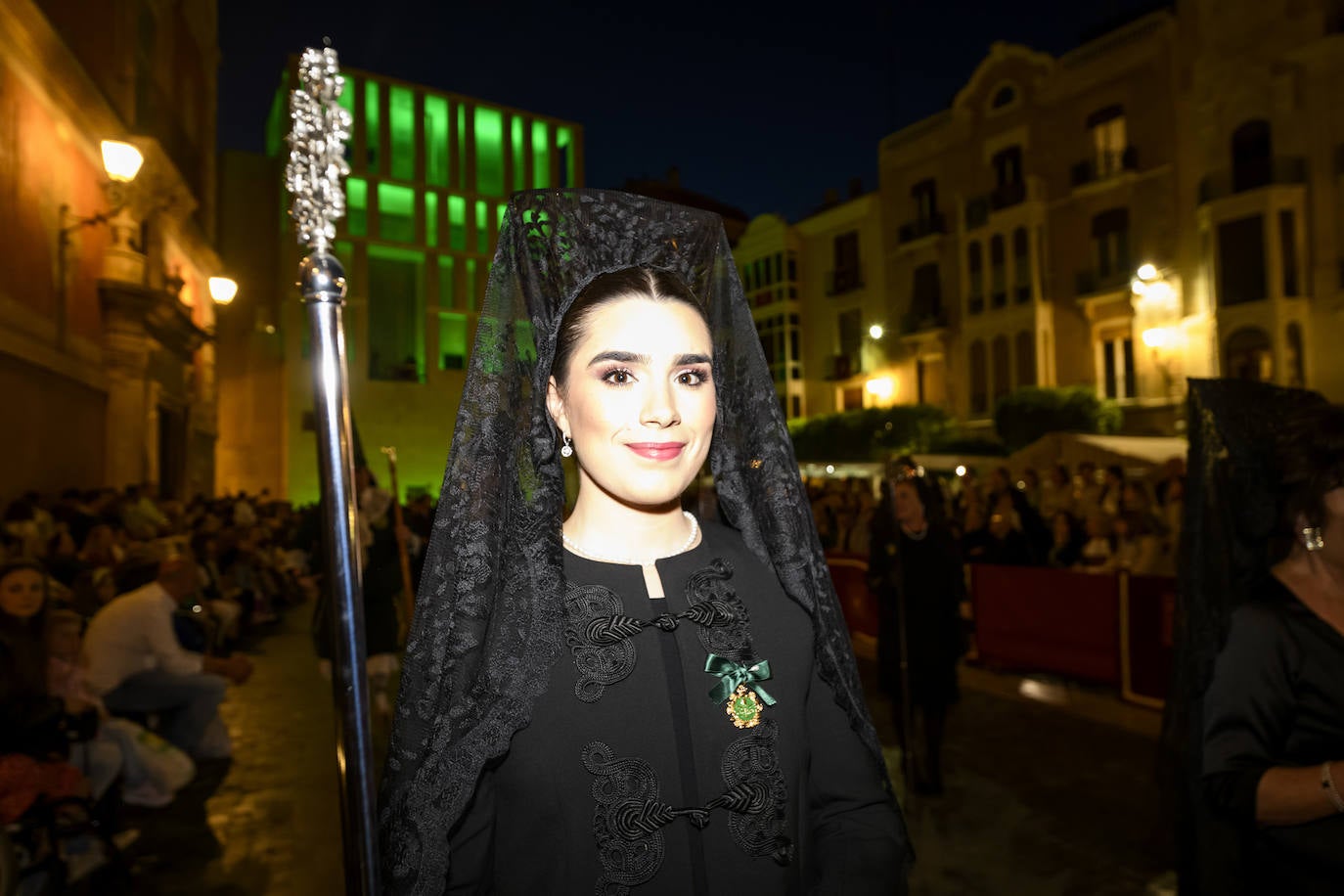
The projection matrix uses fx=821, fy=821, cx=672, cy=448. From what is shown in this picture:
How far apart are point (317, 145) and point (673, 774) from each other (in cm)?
123

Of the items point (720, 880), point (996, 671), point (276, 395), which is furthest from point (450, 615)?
point (276, 395)

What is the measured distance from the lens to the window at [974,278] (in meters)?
26.0

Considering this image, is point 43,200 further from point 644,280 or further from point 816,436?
point 816,436

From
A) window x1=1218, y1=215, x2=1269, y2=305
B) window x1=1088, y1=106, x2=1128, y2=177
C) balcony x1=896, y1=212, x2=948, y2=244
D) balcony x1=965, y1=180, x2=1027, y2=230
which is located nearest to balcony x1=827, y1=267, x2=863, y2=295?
balcony x1=896, y1=212, x2=948, y2=244

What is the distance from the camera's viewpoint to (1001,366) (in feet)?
83.3

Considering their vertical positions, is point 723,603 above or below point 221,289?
below

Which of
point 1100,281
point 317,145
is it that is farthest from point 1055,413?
point 317,145

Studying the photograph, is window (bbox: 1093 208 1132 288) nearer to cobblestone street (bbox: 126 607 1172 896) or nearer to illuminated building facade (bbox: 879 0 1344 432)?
illuminated building facade (bbox: 879 0 1344 432)

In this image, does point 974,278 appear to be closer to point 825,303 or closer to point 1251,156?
point 825,303

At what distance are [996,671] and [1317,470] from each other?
20.7 feet

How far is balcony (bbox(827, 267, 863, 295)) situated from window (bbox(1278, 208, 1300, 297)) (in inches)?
547

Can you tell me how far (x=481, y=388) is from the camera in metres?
1.67

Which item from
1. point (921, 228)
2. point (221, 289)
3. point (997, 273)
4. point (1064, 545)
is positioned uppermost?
point (921, 228)

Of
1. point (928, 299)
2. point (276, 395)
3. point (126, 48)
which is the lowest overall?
point (276, 395)
